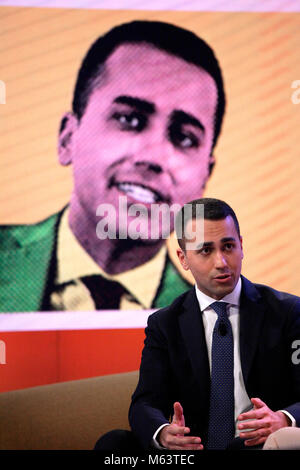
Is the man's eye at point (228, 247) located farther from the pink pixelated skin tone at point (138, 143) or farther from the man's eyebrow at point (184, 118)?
the man's eyebrow at point (184, 118)

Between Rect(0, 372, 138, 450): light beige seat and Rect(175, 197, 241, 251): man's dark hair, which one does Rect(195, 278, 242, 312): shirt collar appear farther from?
Rect(0, 372, 138, 450): light beige seat

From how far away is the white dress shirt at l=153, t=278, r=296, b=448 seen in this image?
5.35ft

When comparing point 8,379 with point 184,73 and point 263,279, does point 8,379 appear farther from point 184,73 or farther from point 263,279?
point 184,73

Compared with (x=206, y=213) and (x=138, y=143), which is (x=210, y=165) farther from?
(x=206, y=213)

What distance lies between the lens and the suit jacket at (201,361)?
63.4 inches

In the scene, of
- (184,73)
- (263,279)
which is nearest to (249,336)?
(263,279)

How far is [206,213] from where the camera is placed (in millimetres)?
1680

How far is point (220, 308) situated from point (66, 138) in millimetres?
1141

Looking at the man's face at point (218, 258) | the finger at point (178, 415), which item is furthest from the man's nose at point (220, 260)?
the finger at point (178, 415)

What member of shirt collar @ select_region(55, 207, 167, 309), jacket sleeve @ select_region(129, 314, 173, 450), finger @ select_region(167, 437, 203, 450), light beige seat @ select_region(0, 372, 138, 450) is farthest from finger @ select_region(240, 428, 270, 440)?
shirt collar @ select_region(55, 207, 167, 309)

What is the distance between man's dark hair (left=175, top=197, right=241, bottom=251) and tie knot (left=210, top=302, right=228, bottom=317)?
0.20 meters

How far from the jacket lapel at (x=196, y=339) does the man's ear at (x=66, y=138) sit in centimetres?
99

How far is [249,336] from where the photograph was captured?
1.64m

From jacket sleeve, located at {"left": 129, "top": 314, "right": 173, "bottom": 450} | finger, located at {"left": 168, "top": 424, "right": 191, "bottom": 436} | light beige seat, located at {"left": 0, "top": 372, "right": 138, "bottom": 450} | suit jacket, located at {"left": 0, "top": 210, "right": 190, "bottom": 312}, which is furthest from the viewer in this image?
suit jacket, located at {"left": 0, "top": 210, "right": 190, "bottom": 312}
